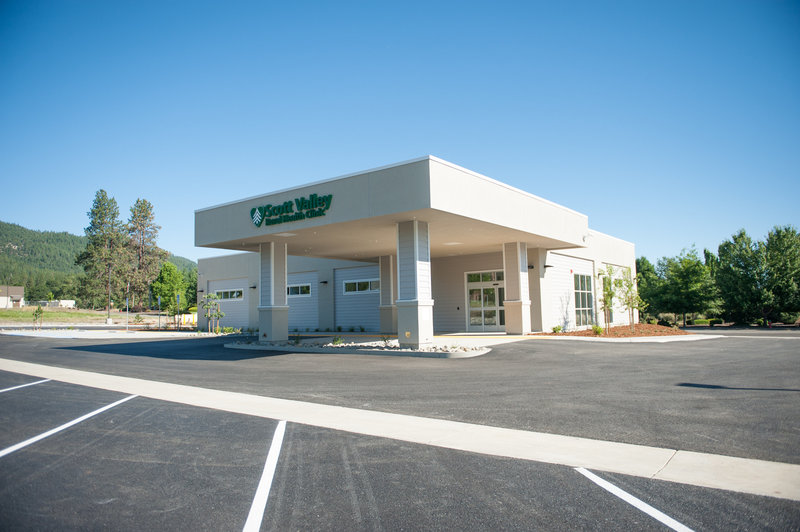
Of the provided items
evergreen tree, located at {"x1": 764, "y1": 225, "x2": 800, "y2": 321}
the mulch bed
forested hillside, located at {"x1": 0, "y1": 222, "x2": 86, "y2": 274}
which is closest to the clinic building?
the mulch bed

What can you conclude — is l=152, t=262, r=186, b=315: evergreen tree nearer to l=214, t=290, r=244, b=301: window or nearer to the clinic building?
l=214, t=290, r=244, b=301: window

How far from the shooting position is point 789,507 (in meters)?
3.99

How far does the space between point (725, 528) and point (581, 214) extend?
23469 mm

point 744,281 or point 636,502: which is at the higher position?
point 744,281

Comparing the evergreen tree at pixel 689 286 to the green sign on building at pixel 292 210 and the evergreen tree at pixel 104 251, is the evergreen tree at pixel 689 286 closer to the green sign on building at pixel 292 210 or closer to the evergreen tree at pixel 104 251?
the green sign on building at pixel 292 210

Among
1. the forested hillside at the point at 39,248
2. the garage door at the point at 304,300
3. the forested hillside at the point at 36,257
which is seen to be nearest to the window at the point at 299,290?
the garage door at the point at 304,300

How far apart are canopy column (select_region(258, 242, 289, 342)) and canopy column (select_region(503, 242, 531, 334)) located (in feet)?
33.4

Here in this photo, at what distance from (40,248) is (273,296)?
197307 millimetres

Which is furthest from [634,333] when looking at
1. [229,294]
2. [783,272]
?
[229,294]

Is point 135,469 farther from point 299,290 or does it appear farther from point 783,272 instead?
point 783,272

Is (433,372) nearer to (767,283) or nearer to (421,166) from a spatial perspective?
(421,166)

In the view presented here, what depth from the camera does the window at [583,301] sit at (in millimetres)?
28722

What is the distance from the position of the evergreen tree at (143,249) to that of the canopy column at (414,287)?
74572 millimetres

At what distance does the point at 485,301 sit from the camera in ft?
89.5
